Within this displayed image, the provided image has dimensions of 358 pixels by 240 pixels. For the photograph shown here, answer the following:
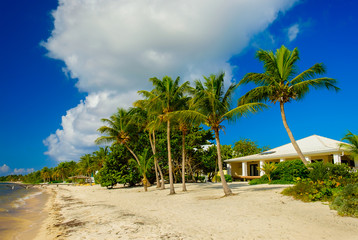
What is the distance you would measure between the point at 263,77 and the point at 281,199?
24.2 ft

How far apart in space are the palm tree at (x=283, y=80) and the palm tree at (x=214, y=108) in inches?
62.8

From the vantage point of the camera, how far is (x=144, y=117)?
23672mm

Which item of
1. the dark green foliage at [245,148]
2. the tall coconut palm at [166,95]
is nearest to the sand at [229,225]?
the tall coconut palm at [166,95]

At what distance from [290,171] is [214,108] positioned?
9.21 metres

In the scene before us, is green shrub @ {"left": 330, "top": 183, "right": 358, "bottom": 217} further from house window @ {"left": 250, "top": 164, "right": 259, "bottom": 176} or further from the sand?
house window @ {"left": 250, "top": 164, "right": 259, "bottom": 176}

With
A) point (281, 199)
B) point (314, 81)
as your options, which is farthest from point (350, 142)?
point (281, 199)

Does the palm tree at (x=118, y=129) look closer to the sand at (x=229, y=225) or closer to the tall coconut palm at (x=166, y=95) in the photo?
the tall coconut palm at (x=166, y=95)

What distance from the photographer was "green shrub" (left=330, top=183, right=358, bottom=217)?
737 centimetres

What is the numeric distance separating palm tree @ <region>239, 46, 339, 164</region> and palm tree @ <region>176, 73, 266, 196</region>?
160 centimetres

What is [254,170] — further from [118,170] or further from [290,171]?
[118,170]

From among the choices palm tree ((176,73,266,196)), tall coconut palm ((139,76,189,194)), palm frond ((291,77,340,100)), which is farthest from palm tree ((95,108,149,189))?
palm frond ((291,77,340,100))

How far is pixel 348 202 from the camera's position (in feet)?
25.2

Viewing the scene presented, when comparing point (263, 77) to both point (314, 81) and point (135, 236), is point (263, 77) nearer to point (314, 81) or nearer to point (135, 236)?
point (314, 81)

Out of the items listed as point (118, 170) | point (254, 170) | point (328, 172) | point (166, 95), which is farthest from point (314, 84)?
point (118, 170)
